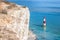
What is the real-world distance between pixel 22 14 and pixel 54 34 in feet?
52.9

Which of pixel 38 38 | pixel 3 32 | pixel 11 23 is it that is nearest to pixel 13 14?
pixel 11 23

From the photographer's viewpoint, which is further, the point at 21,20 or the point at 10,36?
the point at 21,20

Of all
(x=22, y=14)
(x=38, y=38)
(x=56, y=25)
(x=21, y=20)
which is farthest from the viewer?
(x=56, y=25)

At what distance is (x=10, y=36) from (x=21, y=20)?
204cm

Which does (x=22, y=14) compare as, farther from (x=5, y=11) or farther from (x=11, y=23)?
(x=11, y=23)

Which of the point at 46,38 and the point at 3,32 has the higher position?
the point at 3,32

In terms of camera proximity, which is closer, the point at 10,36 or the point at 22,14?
the point at 10,36

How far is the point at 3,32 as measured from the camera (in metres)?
7.67

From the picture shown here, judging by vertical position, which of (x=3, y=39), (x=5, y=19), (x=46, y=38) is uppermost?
(x=5, y=19)

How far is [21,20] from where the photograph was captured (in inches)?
375

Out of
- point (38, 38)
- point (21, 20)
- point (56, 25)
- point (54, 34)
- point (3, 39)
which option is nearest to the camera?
point (3, 39)

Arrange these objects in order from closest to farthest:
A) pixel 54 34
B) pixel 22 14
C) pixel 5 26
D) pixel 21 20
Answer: pixel 5 26 → pixel 21 20 → pixel 22 14 → pixel 54 34

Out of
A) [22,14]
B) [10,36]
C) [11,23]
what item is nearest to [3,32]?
[10,36]

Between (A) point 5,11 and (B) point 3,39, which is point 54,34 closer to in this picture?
(A) point 5,11
